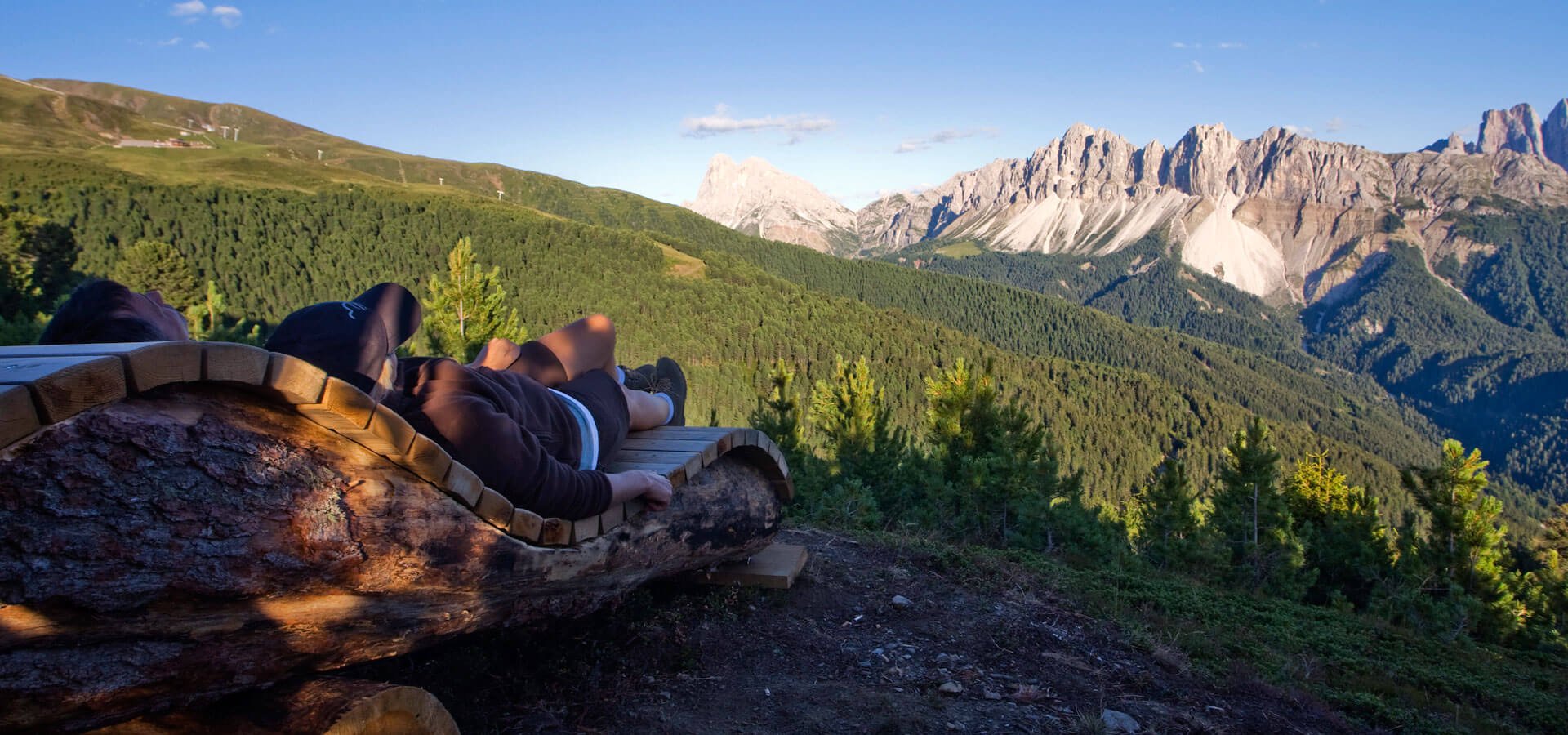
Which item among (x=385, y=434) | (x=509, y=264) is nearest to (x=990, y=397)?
(x=385, y=434)

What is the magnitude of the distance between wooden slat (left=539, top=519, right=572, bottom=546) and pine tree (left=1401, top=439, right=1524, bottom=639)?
68.0 feet

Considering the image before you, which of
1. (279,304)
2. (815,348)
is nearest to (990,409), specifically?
(815,348)

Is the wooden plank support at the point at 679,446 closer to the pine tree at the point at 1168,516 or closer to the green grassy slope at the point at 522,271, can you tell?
the pine tree at the point at 1168,516

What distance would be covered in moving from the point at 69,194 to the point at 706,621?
86515mm

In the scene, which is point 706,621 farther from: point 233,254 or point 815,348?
point 233,254

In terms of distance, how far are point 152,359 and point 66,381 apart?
6.8 inches

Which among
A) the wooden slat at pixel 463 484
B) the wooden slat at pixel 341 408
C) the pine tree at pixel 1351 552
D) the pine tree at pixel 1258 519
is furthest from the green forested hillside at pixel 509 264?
the wooden slat at pixel 341 408

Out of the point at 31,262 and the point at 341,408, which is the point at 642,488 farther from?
the point at 31,262

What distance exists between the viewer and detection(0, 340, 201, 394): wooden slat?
5.79 feet

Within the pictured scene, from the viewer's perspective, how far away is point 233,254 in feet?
232

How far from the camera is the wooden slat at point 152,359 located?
5.79 feet

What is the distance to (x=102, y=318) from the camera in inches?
108

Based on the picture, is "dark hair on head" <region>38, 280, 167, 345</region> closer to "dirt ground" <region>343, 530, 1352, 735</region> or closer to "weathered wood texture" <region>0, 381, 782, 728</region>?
"weathered wood texture" <region>0, 381, 782, 728</region>

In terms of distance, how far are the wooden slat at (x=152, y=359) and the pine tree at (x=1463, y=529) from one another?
22125 mm
